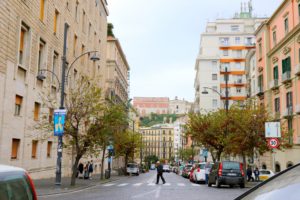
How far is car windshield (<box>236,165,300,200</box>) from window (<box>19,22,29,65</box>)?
81.7 feet

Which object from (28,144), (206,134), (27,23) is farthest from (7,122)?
(206,134)

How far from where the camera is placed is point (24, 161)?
2617 cm

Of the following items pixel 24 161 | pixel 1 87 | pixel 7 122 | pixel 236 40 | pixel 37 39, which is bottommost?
pixel 24 161

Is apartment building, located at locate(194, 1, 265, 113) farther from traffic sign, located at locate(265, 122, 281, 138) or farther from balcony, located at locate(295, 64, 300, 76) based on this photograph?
traffic sign, located at locate(265, 122, 281, 138)

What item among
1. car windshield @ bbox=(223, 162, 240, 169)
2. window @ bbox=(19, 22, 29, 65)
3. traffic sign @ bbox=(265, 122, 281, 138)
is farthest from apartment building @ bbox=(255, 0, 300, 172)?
window @ bbox=(19, 22, 29, 65)

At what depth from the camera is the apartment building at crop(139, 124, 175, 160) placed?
17362cm

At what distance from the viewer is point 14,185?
3680 millimetres

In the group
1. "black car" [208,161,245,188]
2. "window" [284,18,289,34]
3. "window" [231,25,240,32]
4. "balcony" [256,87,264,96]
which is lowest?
"black car" [208,161,245,188]

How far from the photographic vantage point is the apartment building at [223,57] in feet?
250

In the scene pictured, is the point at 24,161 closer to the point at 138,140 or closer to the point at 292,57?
the point at 292,57

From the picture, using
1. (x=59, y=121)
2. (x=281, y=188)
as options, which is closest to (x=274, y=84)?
(x=59, y=121)

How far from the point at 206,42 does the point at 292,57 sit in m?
45.1

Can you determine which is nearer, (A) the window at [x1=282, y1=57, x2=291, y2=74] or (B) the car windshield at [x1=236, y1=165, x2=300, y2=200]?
(B) the car windshield at [x1=236, y1=165, x2=300, y2=200]

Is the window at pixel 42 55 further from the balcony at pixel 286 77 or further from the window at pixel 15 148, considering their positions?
the balcony at pixel 286 77
